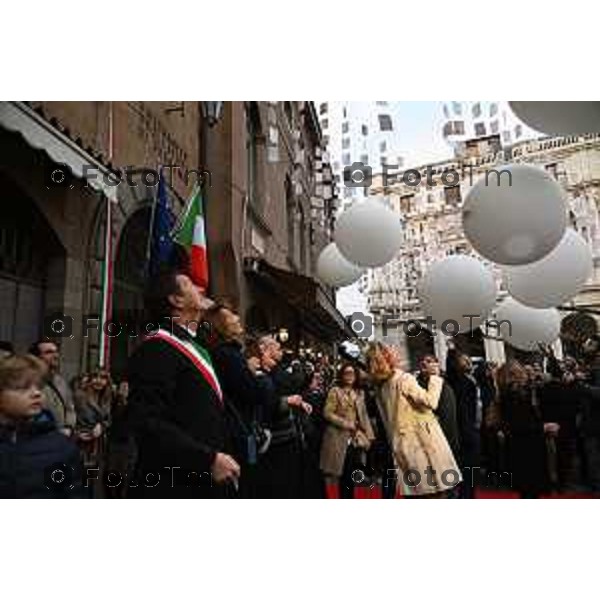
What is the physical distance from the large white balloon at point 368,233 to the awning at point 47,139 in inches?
55.9

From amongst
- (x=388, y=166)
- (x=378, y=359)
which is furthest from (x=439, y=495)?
(x=388, y=166)

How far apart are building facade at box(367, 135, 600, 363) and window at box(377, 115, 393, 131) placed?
0.98 ft

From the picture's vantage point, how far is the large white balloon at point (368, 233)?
11.2ft

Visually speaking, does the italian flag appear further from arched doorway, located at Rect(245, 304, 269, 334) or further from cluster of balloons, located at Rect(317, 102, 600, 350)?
cluster of balloons, located at Rect(317, 102, 600, 350)

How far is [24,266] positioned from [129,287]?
0.60 metres

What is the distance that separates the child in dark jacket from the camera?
8.39 feet

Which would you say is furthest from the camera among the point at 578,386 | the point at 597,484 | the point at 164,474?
the point at 578,386

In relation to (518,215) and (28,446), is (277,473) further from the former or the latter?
(518,215)

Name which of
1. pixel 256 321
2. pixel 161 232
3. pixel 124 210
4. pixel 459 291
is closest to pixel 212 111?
pixel 124 210

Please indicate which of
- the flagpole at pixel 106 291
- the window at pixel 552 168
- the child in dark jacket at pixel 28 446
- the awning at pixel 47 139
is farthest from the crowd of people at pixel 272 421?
the window at pixel 552 168

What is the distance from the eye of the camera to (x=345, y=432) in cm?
353

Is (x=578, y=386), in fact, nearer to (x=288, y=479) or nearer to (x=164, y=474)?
(x=288, y=479)

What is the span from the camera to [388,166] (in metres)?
3.79

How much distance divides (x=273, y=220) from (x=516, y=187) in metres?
3.07
